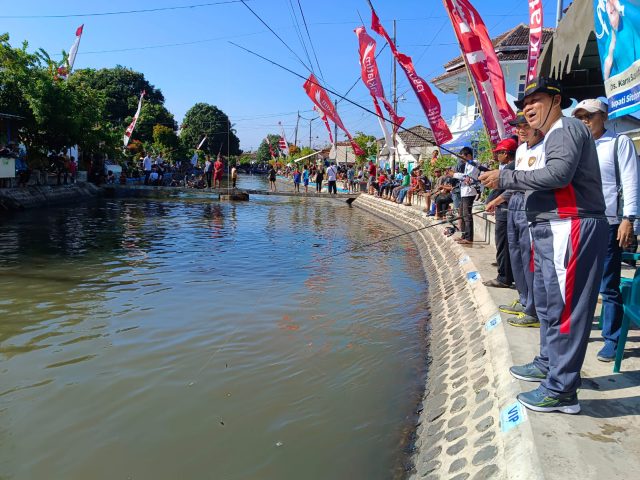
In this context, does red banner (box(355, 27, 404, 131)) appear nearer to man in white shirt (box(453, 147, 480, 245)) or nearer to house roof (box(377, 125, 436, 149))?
man in white shirt (box(453, 147, 480, 245))

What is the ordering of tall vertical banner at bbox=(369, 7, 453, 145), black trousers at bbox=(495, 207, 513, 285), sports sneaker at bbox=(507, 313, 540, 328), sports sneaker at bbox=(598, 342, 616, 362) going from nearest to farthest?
sports sneaker at bbox=(598, 342, 616, 362) < sports sneaker at bbox=(507, 313, 540, 328) < black trousers at bbox=(495, 207, 513, 285) < tall vertical banner at bbox=(369, 7, 453, 145)

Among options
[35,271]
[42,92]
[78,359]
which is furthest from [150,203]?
[78,359]

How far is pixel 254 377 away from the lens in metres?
4.56

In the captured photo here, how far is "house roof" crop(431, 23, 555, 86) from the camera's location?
24.5 m

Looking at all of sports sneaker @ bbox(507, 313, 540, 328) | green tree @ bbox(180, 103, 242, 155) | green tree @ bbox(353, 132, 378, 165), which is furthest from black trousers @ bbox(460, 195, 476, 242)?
green tree @ bbox(180, 103, 242, 155)

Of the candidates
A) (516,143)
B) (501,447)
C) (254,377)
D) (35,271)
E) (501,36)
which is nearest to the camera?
(501,447)

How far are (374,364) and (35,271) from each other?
6.06m

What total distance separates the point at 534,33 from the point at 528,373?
264 inches

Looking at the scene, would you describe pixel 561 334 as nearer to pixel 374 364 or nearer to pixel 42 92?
pixel 374 364

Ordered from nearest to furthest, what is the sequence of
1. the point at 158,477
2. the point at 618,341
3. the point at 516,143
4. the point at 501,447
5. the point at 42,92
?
the point at 501,447
the point at 158,477
the point at 618,341
the point at 516,143
the point at 42,92

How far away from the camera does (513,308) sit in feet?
15.4

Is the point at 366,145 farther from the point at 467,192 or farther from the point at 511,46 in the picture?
the point at 467,192

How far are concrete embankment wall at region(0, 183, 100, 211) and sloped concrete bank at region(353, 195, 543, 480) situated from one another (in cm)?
1521

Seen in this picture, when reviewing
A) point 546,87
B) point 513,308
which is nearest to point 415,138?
point 513,308
